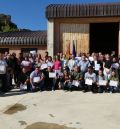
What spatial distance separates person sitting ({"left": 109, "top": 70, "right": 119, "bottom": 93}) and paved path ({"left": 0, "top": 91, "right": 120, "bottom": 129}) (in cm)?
48

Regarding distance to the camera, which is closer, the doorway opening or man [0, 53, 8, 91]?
man [0, 53, 8, 91]

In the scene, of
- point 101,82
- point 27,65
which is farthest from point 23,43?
point 101,82

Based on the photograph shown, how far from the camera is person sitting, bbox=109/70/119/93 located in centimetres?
1719

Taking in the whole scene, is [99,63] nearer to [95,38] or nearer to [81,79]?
[81,79]

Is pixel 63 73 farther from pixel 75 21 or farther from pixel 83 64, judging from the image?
pixel 75 21

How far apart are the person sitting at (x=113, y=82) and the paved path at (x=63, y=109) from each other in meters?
0.48

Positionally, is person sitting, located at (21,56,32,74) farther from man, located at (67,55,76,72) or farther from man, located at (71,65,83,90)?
man, located at (71,65,83,90)

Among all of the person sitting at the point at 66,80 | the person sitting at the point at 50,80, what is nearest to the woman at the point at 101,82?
the person sitting at the point at 66,80

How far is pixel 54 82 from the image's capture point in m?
18.0

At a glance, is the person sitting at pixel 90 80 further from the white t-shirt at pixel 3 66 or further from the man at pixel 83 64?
the white t-shirt at pixel 3 66

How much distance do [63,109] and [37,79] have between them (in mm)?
3455

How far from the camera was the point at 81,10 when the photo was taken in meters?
21.9

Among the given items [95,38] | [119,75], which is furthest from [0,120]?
[95,38]

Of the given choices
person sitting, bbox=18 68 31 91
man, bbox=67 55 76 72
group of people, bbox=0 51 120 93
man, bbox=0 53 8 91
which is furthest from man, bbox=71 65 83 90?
man, bbox=0 53 8 91
